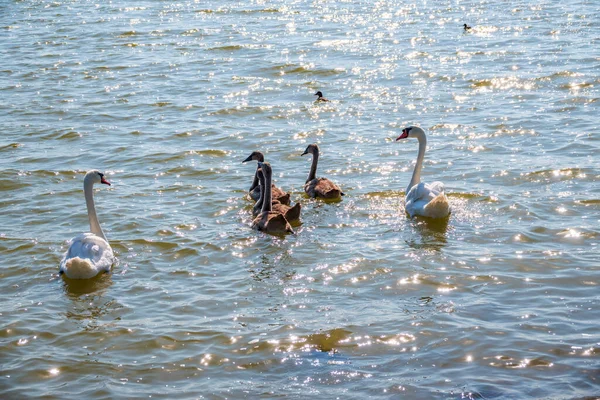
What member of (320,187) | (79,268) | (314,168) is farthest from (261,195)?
(79,268)

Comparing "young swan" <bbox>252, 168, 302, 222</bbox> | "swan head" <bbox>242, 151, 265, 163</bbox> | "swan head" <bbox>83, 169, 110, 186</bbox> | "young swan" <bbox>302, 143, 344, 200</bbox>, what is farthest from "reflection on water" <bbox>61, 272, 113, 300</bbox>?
"swan head" <bbox>242, 151, 265, 163</bbox>

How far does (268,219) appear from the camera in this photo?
12398mm

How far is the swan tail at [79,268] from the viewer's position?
10852 mm

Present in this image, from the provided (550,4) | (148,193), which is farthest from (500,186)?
(550,4)

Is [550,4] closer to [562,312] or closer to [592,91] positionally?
[592,91]

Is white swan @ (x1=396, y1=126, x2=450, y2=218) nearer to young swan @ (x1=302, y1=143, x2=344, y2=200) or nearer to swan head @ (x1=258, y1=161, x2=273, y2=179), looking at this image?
young swan @ (x1=302, y1=143, x2=344, y2=200)

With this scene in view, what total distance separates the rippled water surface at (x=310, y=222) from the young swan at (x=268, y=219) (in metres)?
0.17

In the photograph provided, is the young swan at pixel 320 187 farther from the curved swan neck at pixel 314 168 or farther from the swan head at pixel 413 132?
the swan head at pixel 413 132

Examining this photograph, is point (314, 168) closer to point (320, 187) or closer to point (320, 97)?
point (320, 187)

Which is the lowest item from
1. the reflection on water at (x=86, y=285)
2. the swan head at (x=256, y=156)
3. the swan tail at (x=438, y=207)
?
the reflection on water at (x=86, y=285)

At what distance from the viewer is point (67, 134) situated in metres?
17.7

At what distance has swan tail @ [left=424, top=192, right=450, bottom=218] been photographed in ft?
41.5

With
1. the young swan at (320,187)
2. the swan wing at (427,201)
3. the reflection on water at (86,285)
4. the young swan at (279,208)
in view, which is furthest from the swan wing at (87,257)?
the swan wing at (427,201)

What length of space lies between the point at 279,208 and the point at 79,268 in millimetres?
3244
